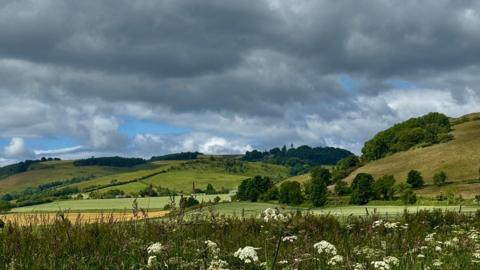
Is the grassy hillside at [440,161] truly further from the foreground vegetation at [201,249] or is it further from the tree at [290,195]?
the foreground vegetation at [201,249]

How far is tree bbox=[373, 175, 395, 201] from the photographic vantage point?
131550mm

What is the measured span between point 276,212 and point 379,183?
13527 cm

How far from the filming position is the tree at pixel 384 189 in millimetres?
131550

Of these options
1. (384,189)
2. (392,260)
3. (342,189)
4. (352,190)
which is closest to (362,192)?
(384,189)

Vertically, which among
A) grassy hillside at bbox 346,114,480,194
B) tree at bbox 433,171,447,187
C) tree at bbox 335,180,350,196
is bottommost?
tree at bbox 335,180,350,196

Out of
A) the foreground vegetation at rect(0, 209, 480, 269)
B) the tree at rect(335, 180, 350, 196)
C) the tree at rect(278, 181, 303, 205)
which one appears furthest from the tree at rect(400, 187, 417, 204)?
the foreground vegetation at rect(0, 209, 480, 269)

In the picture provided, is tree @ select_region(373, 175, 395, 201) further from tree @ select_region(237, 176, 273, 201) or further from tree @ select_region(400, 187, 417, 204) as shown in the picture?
tree @ select_region(237, 176, 273, 201)

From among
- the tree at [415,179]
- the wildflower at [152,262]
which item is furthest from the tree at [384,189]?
the wildflower at [152,262]

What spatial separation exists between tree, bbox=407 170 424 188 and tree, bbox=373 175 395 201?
1239cm

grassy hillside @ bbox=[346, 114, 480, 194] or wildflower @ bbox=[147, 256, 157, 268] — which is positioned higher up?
grassy hillside @ bbox=[346, 114, 480, 194]

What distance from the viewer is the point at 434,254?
10.2 metres

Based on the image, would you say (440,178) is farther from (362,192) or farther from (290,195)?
(290,195)

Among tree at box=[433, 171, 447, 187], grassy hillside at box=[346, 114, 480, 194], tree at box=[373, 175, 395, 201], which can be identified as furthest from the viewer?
grassy hillside at box=[346, 114, 480, 194]

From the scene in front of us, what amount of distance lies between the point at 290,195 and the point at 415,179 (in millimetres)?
36852
